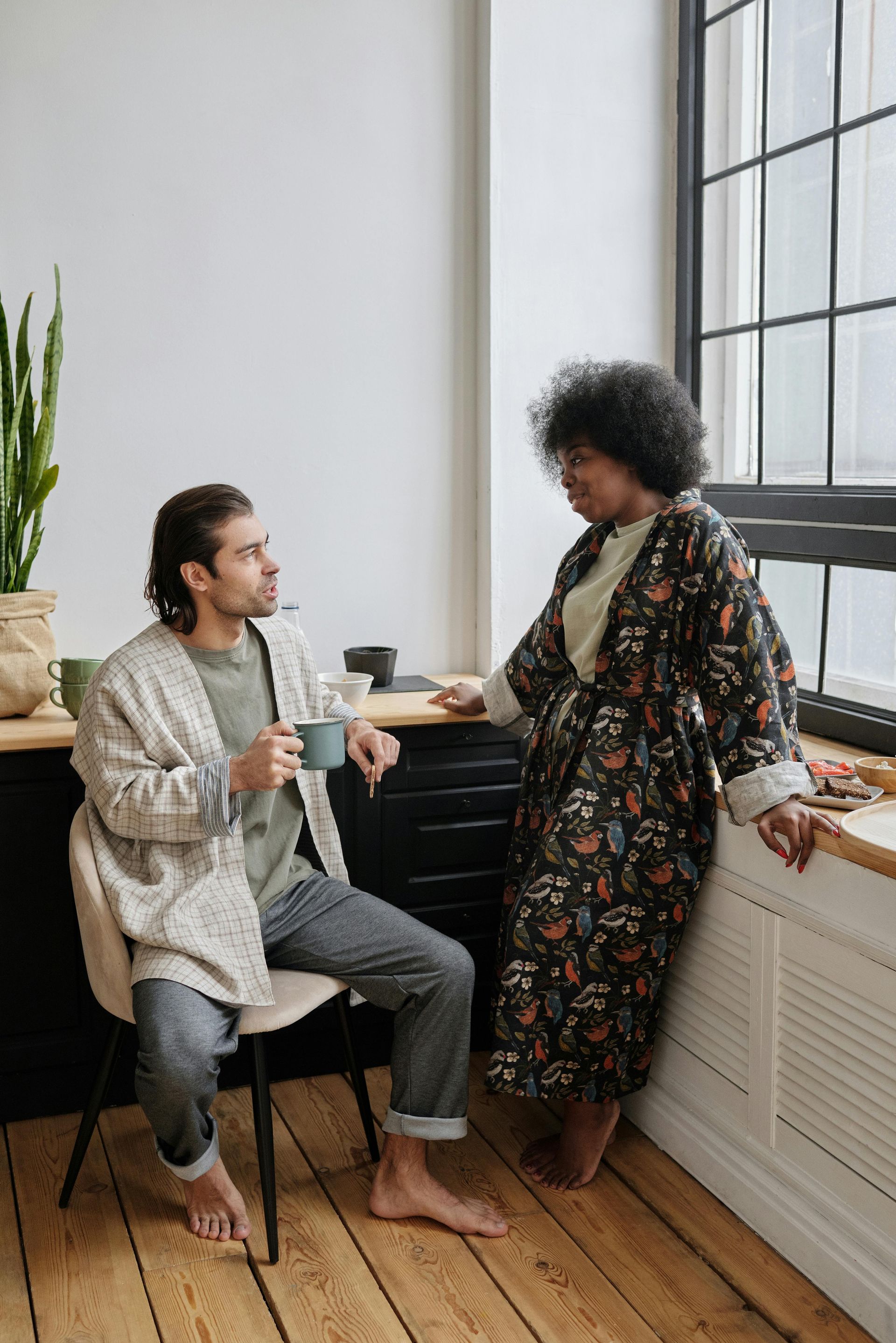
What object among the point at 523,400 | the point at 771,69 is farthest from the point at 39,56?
the point at 771,69

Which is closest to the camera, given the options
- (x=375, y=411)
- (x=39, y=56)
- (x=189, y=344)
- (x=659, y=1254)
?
(x=659, y=1254)

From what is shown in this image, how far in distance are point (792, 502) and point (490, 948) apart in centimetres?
136

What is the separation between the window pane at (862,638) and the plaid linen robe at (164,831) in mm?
1523

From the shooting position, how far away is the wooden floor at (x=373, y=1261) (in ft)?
6.46

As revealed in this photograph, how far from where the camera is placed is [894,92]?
2549mm

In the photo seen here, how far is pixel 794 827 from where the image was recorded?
2023mm

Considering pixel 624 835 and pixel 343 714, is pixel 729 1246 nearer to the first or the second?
pixel 624 835

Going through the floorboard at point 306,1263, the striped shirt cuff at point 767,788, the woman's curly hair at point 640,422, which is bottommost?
the floorboard at point 306,1263

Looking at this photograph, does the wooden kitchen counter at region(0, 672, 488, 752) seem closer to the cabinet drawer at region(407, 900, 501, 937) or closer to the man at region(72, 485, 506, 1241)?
the man at region(72, 485, 506, 1241)

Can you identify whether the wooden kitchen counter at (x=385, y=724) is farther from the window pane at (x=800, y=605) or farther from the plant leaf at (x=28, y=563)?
the plant leaf at (x=28, y=563)

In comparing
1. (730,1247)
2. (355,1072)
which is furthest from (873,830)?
(355,1072)

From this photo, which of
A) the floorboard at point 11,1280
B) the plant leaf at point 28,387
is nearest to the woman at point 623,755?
the floorboard at point 11,1280

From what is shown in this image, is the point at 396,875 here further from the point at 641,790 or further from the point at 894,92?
the point at 894,92

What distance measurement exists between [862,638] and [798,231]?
104 centimetres
